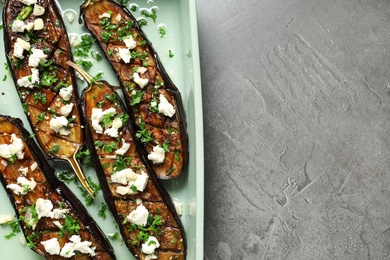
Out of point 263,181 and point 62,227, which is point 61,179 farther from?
point 263,181

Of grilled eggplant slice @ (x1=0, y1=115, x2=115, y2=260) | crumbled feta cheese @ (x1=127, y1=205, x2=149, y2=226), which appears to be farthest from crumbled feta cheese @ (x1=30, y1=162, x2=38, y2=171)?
crumbled feta cheese @ (x1=127, y1=205, x2=149, y2=226)

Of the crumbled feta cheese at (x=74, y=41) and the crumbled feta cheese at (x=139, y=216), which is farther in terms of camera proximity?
the crumbled feta cheese at (x=74, y=41)

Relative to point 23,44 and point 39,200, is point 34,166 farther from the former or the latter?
point 23,44

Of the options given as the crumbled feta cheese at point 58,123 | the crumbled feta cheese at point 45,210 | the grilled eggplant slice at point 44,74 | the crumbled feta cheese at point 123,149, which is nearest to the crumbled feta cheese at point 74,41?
the grilled eggplant slice at point 44,74

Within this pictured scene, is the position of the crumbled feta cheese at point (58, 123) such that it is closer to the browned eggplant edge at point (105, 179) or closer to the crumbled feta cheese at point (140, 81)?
the browned eggplant edge at point (105, 179)

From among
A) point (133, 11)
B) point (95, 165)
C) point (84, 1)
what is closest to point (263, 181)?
point (95, 165)

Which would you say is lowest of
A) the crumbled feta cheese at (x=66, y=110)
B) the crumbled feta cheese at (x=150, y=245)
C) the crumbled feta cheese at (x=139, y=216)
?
the crumbled feta cheese at (x=150, y=245)

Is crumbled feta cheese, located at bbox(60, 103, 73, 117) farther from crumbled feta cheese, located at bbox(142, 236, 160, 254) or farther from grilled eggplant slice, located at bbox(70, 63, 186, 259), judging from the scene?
crumbled feta cheese, located at bbox(142, 236, 160, 254)
